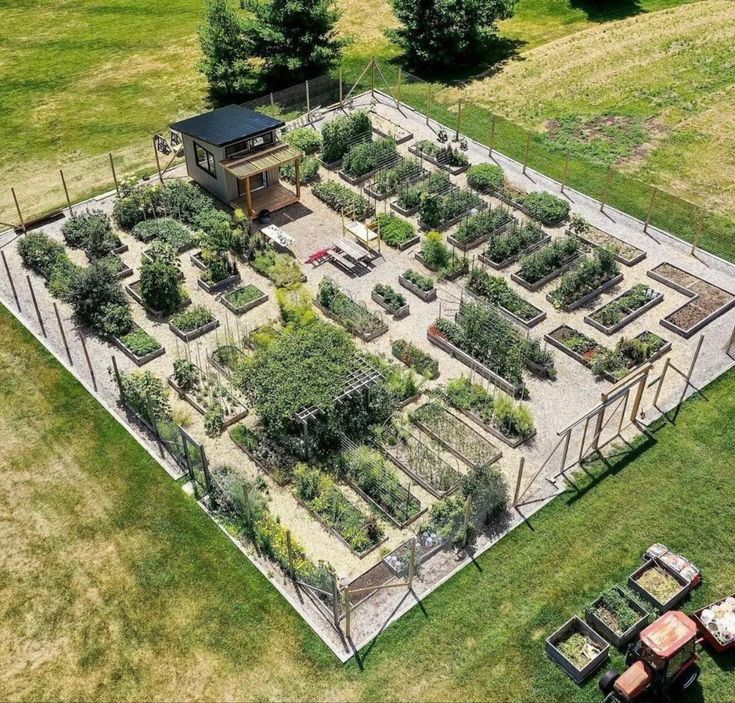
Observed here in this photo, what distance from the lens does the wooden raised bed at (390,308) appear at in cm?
2908

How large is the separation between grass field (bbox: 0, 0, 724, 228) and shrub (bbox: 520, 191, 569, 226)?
581 cm

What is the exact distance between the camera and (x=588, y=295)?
29797 mm

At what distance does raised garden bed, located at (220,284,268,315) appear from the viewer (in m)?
29.6

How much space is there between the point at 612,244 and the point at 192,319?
1664 cm

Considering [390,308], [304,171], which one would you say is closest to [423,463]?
[390,308]

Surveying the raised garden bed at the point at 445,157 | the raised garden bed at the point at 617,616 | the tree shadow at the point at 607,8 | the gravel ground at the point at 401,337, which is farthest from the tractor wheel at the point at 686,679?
the tree shadow at the point at 607,8

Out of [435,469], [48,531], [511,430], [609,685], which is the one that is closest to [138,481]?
[48,531]

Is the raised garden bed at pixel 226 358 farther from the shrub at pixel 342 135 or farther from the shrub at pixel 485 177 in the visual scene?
the shrub at pixel 485 177

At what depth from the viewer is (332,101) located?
4272 centimetres

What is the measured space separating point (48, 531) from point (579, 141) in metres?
29.3

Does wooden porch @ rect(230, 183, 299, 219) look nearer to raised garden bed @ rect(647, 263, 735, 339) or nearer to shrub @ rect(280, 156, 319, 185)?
shrub @ rect(280, 156, 319, 185)

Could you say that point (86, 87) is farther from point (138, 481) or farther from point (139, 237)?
point (138, 481)

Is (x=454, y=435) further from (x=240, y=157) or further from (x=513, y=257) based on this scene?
(x=240, y=157)

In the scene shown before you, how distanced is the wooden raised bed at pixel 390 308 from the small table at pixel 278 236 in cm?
450
